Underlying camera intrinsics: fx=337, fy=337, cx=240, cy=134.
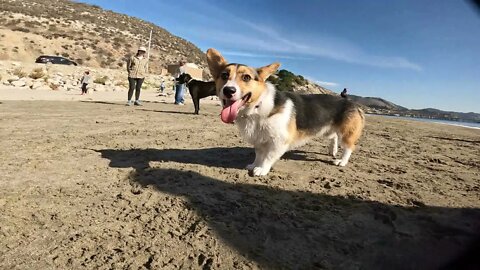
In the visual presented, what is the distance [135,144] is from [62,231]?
3083mm

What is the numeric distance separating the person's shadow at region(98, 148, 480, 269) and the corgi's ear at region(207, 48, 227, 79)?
4.55ft

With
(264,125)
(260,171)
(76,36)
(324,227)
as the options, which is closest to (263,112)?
(264,125)

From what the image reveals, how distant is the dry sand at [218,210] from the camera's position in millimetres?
2053

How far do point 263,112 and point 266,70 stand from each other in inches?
22.4

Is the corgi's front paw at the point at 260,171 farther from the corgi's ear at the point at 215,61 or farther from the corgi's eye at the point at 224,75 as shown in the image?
the corgi's ear at the point at 215,61

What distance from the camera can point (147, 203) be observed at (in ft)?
9.20

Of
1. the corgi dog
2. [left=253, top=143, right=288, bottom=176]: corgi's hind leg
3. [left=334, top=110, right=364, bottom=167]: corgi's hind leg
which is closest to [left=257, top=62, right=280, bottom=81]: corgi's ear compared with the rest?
the corgi dog

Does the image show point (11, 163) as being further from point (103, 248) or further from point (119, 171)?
point (103, 248)

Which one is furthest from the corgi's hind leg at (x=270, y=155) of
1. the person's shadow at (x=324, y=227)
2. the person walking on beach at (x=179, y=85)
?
the person walking on beach at (x=179, y=85)

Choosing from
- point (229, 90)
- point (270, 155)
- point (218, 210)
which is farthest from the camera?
point (270, 155)

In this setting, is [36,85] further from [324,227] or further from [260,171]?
[324,227]

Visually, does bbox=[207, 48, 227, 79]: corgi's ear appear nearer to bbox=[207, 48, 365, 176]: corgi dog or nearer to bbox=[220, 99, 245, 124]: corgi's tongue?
bbox=[207, 48, 365, 176]: corgi dog

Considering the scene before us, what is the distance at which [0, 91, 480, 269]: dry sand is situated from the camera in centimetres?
205

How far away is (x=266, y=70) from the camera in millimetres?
4070
